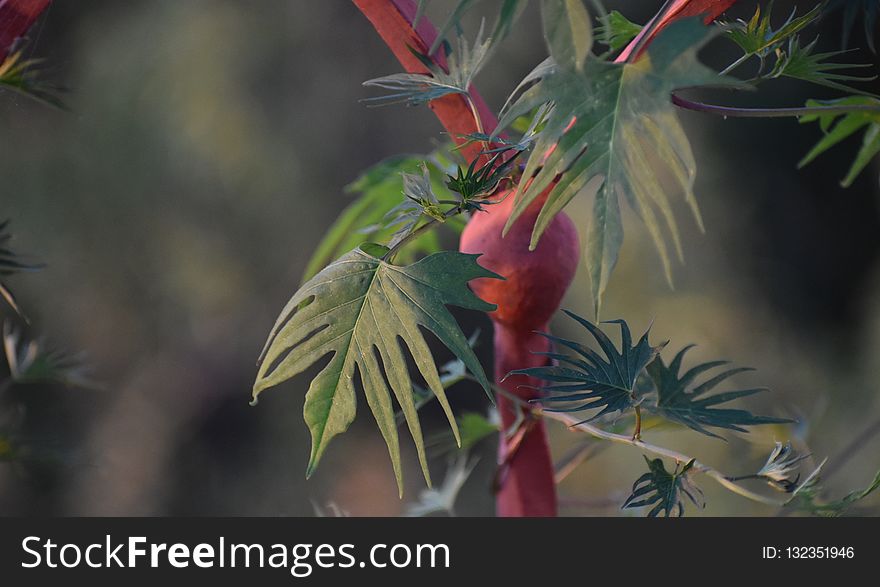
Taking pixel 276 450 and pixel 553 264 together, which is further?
pixel 276 450

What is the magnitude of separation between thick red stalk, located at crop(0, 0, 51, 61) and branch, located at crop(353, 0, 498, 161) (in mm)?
117

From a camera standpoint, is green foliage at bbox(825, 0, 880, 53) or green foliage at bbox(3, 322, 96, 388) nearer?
green foliage at bbox(825, 0, 880, 53)

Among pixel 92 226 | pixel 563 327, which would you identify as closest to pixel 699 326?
pixel 563 327

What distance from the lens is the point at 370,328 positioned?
260 mm

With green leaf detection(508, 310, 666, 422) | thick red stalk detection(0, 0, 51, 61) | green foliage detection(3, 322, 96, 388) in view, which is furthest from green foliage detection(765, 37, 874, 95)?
green foliage detection(3, 322, 96, 388)

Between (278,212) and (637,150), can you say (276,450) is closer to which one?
(278,212)

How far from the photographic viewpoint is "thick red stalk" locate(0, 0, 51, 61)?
30 centimetres

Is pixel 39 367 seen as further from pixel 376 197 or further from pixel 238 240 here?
pixel 238 240

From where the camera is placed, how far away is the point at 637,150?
0.22 metres

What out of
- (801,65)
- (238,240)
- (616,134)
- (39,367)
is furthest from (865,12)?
(238,240)

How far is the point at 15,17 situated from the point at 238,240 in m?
1.27

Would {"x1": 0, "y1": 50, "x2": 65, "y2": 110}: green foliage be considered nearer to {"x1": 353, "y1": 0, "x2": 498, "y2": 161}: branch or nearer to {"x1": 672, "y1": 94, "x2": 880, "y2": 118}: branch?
{"x1": 353, "y1": 0, "x2": 498, "y2": 161}: branch
